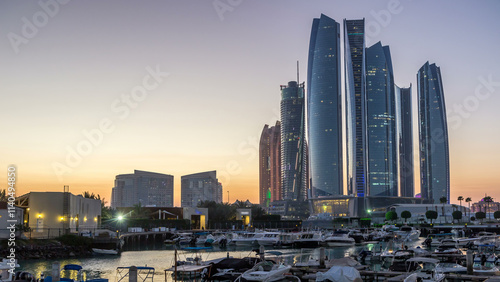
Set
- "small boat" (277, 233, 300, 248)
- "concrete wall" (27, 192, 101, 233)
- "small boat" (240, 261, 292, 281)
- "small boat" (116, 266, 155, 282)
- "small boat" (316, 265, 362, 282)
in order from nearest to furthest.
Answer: "small boat" (316, 265, 362, 282)
"small boat" (240, 261, 292, 281)
"small boat" (116, 266, 155, 282)
"concrete wall" (27, 192, 101, 233)
"small boat" (277, 233, 300, 248)

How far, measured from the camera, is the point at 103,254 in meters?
56.7

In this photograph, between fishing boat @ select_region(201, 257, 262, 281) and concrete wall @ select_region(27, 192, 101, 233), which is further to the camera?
concrete wall @ select_region(27, 192, 101, 233)

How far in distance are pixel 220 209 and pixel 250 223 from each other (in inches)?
360

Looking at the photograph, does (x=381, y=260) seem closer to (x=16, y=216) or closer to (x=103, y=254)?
(x=103, y=254)

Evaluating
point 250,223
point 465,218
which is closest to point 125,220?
point 250,223

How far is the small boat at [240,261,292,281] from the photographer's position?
29.1 m

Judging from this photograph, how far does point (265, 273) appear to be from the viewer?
2953 cm

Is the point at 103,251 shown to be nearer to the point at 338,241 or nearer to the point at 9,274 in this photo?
the point at 9,274

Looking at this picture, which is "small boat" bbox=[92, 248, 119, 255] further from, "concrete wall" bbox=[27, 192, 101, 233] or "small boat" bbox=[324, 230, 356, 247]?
"small boat" bbox=[324, 230, 356, 247]

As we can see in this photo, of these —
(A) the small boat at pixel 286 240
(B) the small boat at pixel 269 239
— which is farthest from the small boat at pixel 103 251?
(A) the small boat at pixel 286 240

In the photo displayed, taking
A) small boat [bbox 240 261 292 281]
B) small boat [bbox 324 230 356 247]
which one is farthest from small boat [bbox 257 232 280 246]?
small boat [bbox 240 261 292 281]

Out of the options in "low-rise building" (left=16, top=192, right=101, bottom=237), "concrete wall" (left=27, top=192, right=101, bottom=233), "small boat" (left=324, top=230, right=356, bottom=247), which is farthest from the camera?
"small boat" (left=324, top=230, right=356, bottom=247)

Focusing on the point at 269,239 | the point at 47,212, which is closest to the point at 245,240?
the point at 269,239

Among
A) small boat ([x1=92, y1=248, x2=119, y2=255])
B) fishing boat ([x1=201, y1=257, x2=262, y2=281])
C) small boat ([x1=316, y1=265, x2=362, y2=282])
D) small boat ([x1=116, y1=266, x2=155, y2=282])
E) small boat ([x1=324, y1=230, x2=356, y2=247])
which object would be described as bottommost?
small boat ([x1=324, y1=230, x2=356, y2=247])
